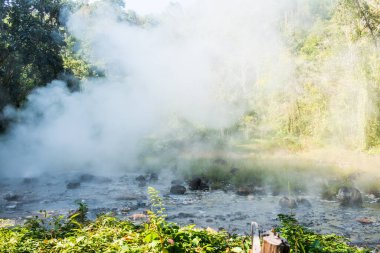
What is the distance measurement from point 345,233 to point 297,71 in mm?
12634

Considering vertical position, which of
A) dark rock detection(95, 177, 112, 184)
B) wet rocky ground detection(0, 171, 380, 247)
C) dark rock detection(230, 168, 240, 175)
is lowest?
wet rocky ground detection(0, 171, 380, 247)

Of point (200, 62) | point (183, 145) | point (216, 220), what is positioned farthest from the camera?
point (200, 62)

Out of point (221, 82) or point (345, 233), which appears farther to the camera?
point (221, 82)

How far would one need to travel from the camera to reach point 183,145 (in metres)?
16.7

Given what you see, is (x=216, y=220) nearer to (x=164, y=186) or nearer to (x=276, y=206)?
(x=276, y=206)

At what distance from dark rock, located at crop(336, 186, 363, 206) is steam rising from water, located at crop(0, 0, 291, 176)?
7182 millimetres

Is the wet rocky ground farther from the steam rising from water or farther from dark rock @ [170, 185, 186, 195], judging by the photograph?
the steam rising from water


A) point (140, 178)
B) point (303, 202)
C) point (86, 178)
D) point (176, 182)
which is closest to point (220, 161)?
point (176, 182)

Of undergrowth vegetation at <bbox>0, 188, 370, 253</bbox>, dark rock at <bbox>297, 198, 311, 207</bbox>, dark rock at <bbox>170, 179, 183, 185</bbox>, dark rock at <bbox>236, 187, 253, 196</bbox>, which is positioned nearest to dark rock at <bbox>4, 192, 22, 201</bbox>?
dark rock at <bbox>170, 179, 183, 185</bbox>

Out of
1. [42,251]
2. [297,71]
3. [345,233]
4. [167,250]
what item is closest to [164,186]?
[345,233]

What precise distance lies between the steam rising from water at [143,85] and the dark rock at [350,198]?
283 inches

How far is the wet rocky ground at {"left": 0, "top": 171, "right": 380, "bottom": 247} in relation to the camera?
6.30 m

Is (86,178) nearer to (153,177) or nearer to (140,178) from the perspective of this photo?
(140,178)

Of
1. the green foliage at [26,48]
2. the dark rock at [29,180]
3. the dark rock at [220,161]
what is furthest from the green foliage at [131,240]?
the green foliage at [26,48]
